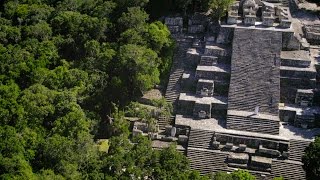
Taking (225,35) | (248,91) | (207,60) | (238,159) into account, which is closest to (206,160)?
(238,159)

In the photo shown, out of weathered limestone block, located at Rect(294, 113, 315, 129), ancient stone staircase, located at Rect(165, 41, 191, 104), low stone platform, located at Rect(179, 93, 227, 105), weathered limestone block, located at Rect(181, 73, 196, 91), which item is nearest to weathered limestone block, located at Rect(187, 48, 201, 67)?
ancient stone staircase, located at Rect(165, 41, 191, 104)

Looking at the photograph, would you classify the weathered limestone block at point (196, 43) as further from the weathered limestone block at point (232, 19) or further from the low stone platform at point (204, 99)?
the low stone platform at point (204, 99)

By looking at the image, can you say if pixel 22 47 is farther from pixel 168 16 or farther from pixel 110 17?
pixel 168 16

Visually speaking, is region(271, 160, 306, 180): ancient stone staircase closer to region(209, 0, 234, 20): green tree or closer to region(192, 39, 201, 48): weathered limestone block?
region(192, 39, 201, 48): weathered limestone block

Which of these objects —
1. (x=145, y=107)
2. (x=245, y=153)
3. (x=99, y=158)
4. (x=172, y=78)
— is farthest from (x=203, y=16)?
(x=99, y=158)

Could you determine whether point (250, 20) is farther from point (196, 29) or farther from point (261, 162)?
point (261, 162)

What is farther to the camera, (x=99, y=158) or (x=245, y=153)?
(x=245, y=153)
